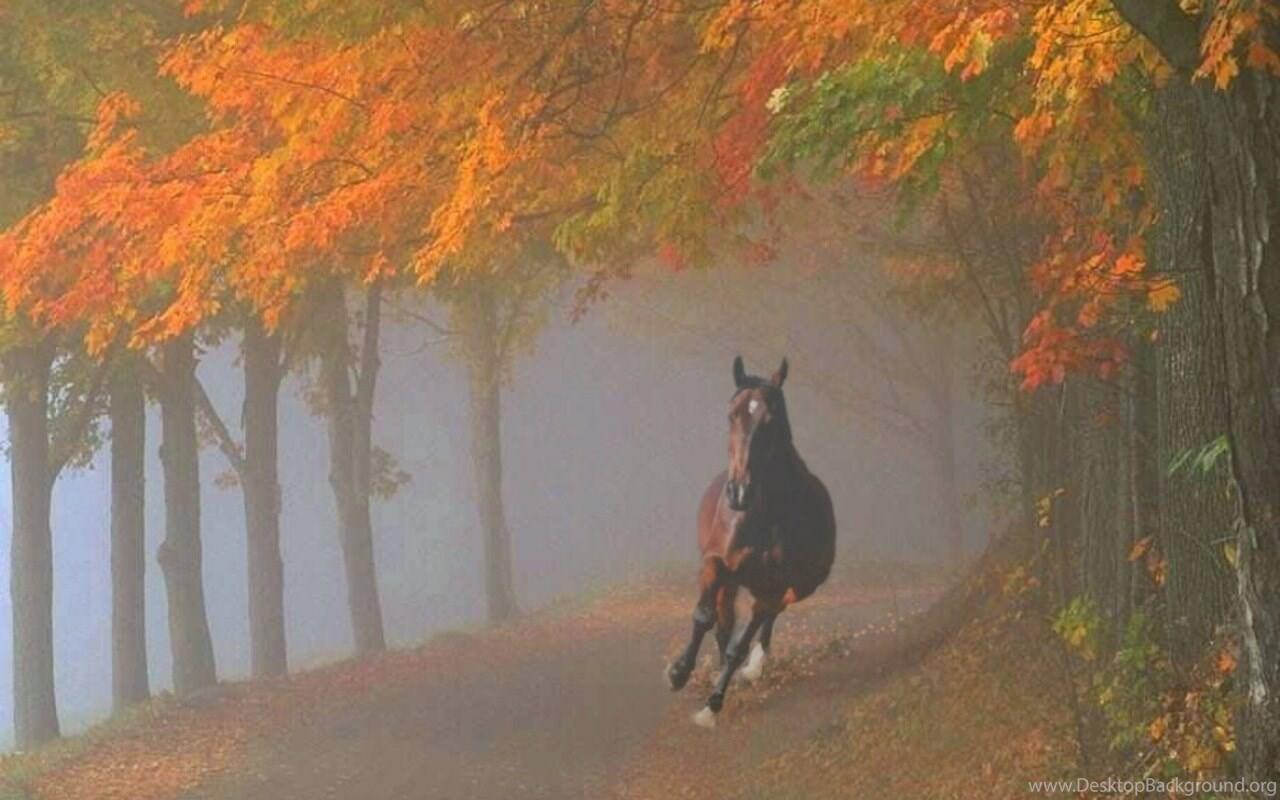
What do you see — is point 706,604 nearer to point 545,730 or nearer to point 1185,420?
point 545,730

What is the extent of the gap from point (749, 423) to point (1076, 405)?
2.98 m

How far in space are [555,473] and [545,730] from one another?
106 feet

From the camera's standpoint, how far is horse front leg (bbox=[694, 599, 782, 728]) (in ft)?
47.8

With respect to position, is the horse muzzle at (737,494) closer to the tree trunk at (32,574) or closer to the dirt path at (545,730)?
the dirt path at (545,730)

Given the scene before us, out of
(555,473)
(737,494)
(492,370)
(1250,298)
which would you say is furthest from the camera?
(555,473)

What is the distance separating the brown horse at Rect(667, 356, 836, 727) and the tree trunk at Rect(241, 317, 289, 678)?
10.1 meters

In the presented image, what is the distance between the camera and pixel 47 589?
21.6m

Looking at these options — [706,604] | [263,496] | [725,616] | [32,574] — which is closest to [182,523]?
[263,496]

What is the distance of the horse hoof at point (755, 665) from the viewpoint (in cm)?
1498

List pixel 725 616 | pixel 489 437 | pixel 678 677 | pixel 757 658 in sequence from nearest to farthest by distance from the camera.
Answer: pixel 725 616
pixel 757 658
pixel 678 677
pixel 489 437

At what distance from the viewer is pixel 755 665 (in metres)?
15.0

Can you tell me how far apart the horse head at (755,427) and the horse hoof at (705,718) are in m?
2.34

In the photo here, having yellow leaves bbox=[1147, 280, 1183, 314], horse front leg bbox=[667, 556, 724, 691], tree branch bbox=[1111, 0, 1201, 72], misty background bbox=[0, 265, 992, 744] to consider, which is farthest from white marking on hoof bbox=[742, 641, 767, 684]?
misty background bbox=[0, 265, 992, 744]

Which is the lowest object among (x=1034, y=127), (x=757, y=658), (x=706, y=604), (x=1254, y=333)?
(x=757, y=658)
